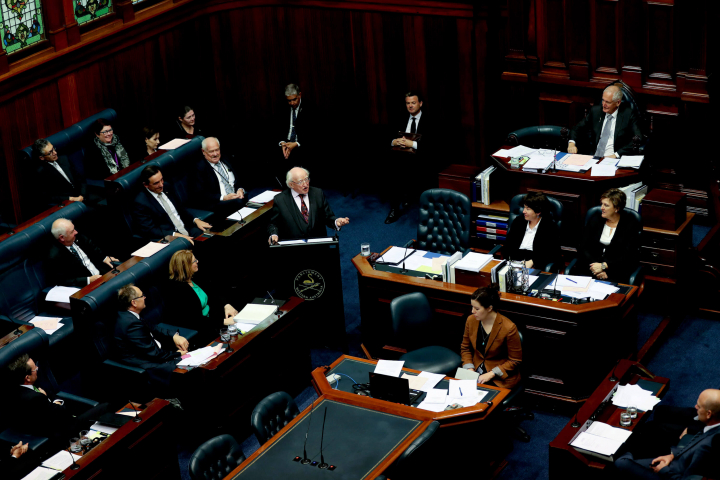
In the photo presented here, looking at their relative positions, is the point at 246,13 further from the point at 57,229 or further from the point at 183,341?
the point at 183,341

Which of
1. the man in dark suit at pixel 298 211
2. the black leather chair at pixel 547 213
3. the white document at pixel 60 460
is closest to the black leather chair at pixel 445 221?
the black leather chair at pixel 547 213

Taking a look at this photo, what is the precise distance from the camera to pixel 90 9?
31.3 feet

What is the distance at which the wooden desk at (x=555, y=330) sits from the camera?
6.72 metres

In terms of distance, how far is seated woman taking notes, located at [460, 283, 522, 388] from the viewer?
647cm

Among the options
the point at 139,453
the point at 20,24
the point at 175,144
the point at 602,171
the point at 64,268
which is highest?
the point at 20,24

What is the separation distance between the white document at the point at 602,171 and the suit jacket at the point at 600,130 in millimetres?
307

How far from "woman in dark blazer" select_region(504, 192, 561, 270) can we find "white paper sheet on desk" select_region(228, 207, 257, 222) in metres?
2.49

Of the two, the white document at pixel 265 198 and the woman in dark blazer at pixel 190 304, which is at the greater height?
the white document at pixel 265 198

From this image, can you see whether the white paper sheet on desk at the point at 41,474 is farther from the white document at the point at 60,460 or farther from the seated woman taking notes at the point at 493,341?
the seated woman taking notes at the point at 493,341

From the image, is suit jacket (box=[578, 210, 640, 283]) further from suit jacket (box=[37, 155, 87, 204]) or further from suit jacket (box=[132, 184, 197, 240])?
suit jacket (box=[37, 155, 87, 204])

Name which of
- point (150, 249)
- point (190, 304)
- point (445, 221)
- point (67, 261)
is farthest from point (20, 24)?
point (445, 221)

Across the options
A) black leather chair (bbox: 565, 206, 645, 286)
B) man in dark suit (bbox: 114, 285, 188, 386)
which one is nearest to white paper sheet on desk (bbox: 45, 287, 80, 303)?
man in dark suit (bbox: 114, 285, 188, 386)

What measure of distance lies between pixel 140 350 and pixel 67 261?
1576 mm

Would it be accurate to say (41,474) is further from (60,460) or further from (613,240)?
(613,240)
